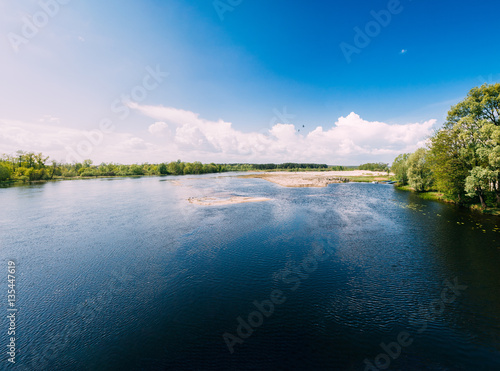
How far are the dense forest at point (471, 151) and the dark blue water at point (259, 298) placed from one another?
9223 mm

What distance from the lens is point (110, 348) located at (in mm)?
12508

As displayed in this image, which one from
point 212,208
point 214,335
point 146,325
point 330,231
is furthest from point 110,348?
point 212,208

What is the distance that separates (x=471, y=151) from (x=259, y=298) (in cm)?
5146

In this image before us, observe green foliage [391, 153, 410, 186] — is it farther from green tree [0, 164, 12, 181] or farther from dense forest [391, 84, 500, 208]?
green tree [0, 164, 12, 181]

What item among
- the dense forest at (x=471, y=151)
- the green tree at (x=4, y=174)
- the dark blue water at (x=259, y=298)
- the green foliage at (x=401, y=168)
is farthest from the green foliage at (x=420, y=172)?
the green tree at (x=4, y=174)

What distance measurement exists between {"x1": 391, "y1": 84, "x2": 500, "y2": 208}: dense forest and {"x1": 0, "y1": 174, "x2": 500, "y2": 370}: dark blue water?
9223 mm

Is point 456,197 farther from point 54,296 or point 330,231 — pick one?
point 54,296

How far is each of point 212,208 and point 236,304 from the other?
36687mm

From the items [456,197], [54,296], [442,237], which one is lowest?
[54,296]

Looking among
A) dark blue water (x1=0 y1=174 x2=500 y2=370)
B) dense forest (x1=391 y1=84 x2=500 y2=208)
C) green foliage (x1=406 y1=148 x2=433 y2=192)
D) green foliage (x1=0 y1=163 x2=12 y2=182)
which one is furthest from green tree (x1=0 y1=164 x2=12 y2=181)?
green foliage (x1=406 y1=148 x2=433 y2=192)

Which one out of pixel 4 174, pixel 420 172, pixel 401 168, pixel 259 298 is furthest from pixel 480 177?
pixel 4 174

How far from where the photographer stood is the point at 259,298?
1697 cm

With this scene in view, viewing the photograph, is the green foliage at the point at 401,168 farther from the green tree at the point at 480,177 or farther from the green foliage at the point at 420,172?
the green tree at the point at 480,177

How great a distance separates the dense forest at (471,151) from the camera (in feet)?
116
